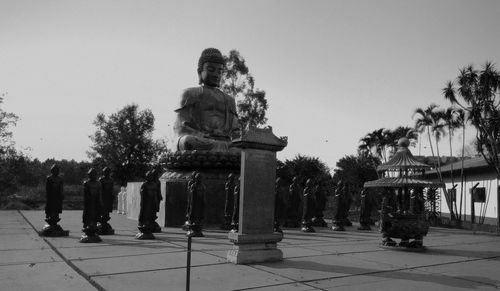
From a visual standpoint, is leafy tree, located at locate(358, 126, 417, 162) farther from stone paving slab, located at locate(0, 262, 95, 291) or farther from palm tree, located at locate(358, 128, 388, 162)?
stone paving slab, located at locate(0, 262, 95, 291)

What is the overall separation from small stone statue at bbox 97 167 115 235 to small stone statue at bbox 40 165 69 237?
74 centimetres

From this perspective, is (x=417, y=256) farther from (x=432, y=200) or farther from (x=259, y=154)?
(x=432, y=200)

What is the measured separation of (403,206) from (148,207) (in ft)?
17.8

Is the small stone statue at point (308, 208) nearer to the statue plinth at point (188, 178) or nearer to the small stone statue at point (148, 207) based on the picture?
the statue plinth at point (188, 178)

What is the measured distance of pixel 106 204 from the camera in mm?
9812

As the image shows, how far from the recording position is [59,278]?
15.4 ft

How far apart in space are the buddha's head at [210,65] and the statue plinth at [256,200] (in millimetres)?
8338

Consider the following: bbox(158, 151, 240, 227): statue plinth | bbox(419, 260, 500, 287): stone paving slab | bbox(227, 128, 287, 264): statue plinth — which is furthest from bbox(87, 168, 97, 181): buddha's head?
bbox(419, 260, 500, 287): stone paving slab

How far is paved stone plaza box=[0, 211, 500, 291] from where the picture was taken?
467 cm

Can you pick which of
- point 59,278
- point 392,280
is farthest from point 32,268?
point 392,280

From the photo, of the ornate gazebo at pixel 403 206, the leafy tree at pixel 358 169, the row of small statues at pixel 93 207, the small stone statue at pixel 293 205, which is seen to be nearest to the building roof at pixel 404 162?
the ornate gazebo at pixel 403 206

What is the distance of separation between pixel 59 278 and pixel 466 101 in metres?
19.8

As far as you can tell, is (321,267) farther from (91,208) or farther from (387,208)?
(91,208)

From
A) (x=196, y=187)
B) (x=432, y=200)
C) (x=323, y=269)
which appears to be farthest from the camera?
(x=432, y=200)
